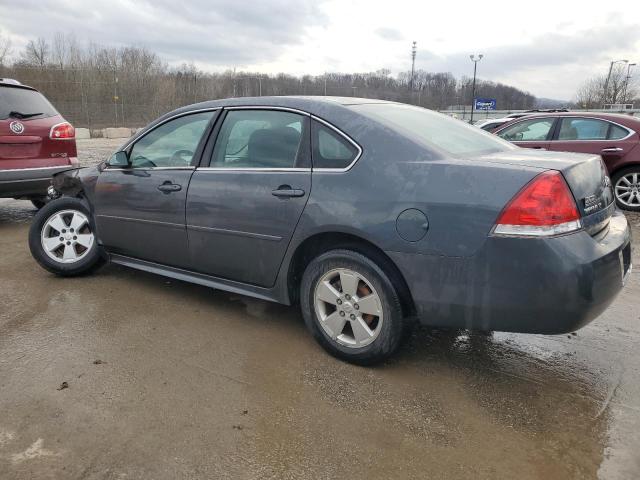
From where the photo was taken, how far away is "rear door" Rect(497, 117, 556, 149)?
26.6 feet

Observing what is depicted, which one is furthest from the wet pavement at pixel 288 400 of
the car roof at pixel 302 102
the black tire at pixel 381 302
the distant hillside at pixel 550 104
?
the distant hillside at pixel 550 104

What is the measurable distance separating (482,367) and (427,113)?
69.8 inches

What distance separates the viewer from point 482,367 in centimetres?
302

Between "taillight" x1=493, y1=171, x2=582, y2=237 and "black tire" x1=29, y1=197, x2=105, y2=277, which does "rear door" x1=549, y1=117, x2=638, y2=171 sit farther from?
"black tire" x1=29, y1=197, x2=105, y2=277

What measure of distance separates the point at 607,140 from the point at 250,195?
6.65 meters

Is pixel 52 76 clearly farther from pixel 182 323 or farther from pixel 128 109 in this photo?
pixel 182 323

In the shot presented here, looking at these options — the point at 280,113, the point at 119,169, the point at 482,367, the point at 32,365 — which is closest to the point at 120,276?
the point at 119,169

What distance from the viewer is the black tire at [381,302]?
9.02 feet

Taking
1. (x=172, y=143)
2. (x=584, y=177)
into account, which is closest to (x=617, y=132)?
(x=584, y=177)

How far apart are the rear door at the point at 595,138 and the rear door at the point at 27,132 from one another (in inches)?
283

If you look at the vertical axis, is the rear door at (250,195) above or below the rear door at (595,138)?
below

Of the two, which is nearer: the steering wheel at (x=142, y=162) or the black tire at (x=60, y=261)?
the steering wheel at (x=142, y=162)

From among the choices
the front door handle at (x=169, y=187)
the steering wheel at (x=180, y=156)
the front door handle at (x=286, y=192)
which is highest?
the steering wheel at (x=180, y=156)

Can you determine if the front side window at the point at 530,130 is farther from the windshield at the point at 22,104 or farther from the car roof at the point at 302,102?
the windshield at the point at 22,104
